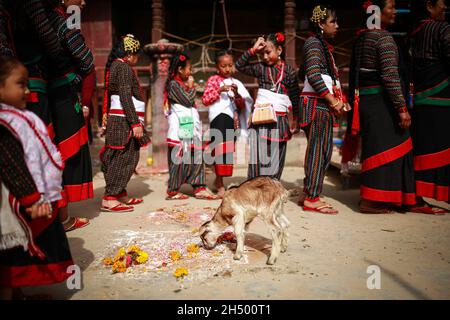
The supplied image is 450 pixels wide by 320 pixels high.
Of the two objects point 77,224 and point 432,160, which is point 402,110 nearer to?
point 432,160

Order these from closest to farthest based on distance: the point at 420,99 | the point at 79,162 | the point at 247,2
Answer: the point at 79,162 → the point at 420,99 → the point at 247,2

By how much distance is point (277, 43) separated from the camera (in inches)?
183

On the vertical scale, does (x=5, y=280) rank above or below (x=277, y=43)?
below

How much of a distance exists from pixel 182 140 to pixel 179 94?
602 millimetres

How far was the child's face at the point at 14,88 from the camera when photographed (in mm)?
2133

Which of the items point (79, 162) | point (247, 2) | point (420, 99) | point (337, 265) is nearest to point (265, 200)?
point (337, 265)

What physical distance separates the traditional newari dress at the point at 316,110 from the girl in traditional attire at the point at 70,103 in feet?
7.60

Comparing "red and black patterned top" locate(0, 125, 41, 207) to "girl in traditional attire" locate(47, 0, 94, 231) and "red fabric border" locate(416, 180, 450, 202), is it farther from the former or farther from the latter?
"red fabric border" locate(416, 180, 450, 202)

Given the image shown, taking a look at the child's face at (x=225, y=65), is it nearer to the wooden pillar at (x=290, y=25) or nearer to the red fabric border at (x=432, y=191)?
the red fabric border at (x=432, y=191)

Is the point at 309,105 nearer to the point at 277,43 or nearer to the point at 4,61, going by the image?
the point at 277,43

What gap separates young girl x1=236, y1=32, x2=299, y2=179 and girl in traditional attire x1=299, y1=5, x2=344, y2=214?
261mm

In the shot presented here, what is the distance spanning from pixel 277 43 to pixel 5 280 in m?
3.69

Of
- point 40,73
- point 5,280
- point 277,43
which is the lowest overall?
point 5,280

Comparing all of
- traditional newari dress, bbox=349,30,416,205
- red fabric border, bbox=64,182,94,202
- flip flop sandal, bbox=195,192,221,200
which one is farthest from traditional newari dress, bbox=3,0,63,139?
traditional newari dress, bbox=349,30,416,205
